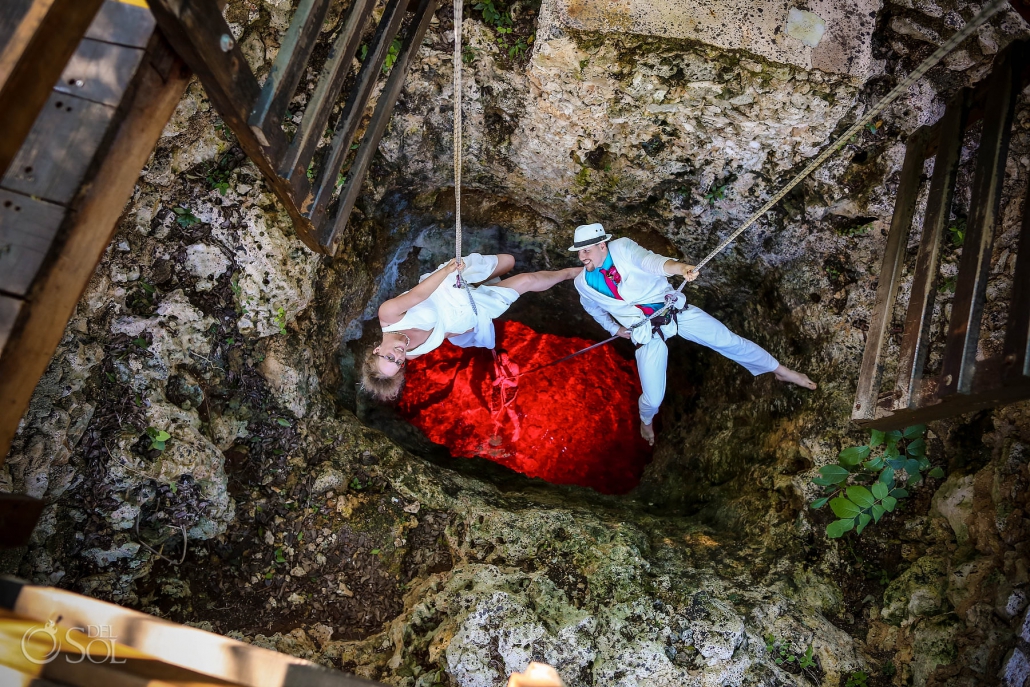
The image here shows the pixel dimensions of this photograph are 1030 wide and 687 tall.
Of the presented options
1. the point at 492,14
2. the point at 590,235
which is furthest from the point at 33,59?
the point at 590,235

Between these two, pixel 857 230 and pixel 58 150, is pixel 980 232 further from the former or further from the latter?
pixel 58 150

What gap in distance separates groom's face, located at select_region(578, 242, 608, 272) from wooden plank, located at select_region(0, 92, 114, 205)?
264 centimetres

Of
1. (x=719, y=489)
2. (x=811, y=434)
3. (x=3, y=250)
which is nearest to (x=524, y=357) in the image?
(x=719, y=489)

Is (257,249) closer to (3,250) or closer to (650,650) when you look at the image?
(3,250)

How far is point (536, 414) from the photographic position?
5559 millimetres

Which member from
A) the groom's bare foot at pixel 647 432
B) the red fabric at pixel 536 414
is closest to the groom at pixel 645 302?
the groom's bare foot at pixel 647 432

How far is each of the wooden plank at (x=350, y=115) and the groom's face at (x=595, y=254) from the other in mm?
1573

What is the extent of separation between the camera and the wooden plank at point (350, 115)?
3.03m

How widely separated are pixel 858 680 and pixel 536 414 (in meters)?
3.15

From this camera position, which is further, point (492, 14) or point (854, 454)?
point (492, 14)

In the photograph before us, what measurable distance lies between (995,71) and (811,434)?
210cm

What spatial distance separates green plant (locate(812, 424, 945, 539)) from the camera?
3236mm

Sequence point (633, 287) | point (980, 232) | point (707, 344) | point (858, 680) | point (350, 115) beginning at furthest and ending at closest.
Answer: point (707, 344)
point (633, 287)
point (350, 115)
point (858, 680)
point (980, 232)

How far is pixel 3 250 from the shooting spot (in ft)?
6.00
